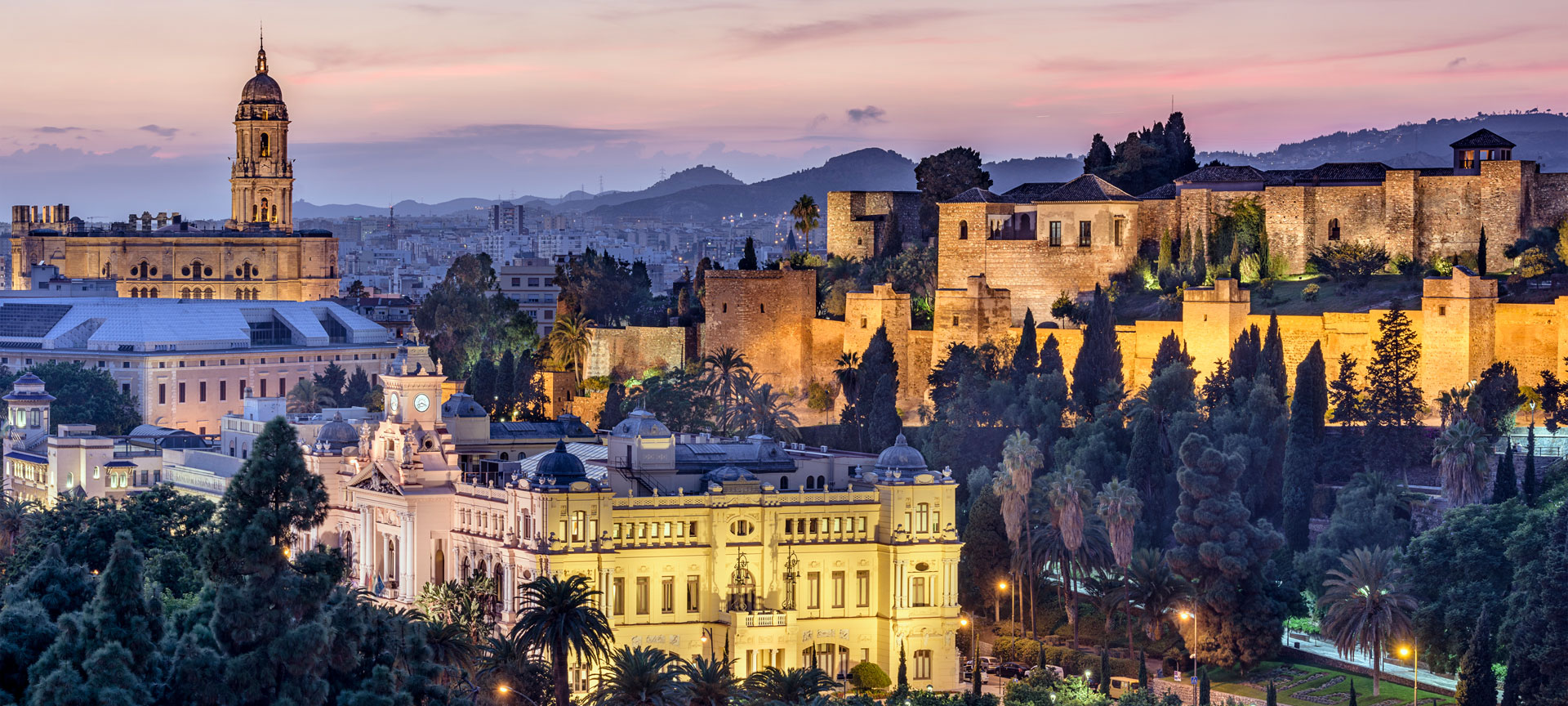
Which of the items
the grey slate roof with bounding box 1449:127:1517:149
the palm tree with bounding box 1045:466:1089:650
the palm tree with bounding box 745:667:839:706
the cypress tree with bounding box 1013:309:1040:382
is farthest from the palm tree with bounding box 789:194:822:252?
the palm tree with bounding box 745:667:839:706

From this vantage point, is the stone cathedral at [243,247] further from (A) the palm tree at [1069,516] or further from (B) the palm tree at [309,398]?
(A) the palm tree at [1069,516]

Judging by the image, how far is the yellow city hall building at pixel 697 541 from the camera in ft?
187

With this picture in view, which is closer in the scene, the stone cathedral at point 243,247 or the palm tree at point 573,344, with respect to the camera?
the palm tree at point 573,344

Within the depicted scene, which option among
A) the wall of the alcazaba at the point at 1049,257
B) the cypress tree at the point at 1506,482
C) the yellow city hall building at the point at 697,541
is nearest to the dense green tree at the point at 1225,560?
the cypress tree at the point at 1506,482

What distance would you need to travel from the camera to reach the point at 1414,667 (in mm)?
56188

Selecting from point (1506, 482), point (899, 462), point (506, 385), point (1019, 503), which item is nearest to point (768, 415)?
point (506, 385)

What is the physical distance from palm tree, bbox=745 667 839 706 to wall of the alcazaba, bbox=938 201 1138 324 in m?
35.1

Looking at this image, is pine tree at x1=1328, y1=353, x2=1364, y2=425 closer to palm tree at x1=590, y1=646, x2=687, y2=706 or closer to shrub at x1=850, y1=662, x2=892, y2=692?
shrub at x1=850, y1=662, x2=892, y2=692

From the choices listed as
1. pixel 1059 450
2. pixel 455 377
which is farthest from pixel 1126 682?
pixel 455 377

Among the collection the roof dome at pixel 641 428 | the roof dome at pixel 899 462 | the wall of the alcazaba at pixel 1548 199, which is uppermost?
the wall of the alcazaba at pixel 1548 199

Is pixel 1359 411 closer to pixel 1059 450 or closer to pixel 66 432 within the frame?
pixel 1059 450

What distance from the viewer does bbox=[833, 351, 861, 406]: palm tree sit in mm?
83875

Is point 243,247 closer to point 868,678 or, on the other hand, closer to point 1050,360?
A: point 1050,360

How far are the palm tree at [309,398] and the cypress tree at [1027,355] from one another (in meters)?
30.1
